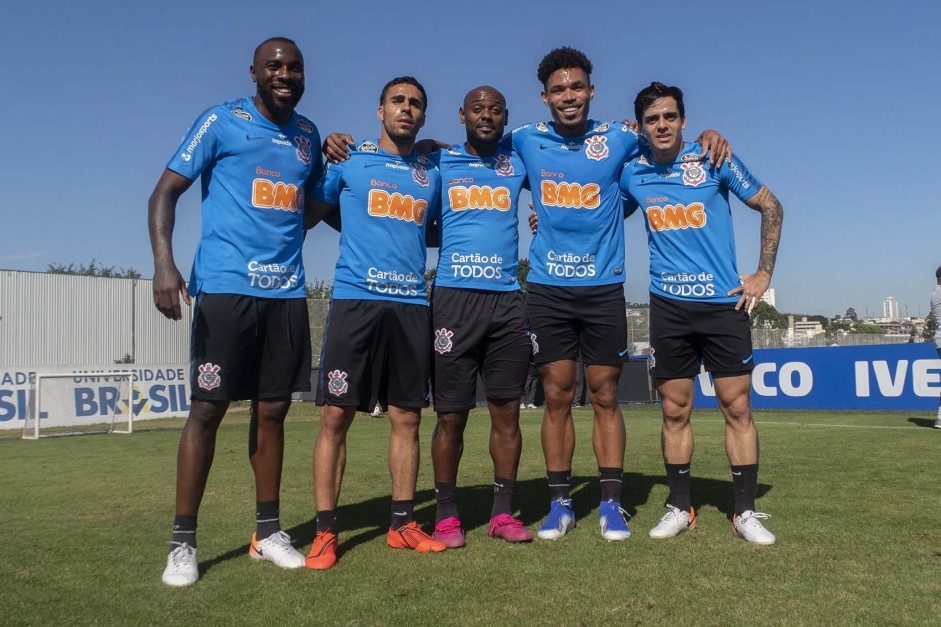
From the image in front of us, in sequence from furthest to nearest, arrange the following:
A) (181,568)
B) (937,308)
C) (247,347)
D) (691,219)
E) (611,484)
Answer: (937,308), (691,219), (611,484), (247,347), (181,568)

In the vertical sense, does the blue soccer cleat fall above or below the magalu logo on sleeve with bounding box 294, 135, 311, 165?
below

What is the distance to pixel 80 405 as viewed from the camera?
15.9m

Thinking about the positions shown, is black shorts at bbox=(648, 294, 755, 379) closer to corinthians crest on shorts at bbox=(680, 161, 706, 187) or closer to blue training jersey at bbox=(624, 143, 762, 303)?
blue training jersey at bbox=(624, 143, 762, 303)

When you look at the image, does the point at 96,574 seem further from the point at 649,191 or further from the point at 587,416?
the point at 587,416

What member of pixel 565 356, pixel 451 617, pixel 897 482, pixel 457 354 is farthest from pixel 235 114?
pixel 897 482

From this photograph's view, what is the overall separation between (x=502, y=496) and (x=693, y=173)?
90.9 inches

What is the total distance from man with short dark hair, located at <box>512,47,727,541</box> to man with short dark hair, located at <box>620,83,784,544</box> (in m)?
0.21

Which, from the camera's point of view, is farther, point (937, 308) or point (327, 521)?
point (937, 308)

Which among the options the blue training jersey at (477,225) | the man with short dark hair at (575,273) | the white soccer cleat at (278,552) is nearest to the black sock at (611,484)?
the man with short dark hair at (575,273)

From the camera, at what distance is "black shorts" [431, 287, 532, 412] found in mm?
4426

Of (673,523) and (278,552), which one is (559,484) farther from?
(278,552)

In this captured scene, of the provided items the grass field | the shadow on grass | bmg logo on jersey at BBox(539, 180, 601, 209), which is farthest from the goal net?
the shadow on grass

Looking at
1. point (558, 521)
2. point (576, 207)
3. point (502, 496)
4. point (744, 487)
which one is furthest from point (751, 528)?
point (576, 207)

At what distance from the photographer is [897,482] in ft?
19.6
